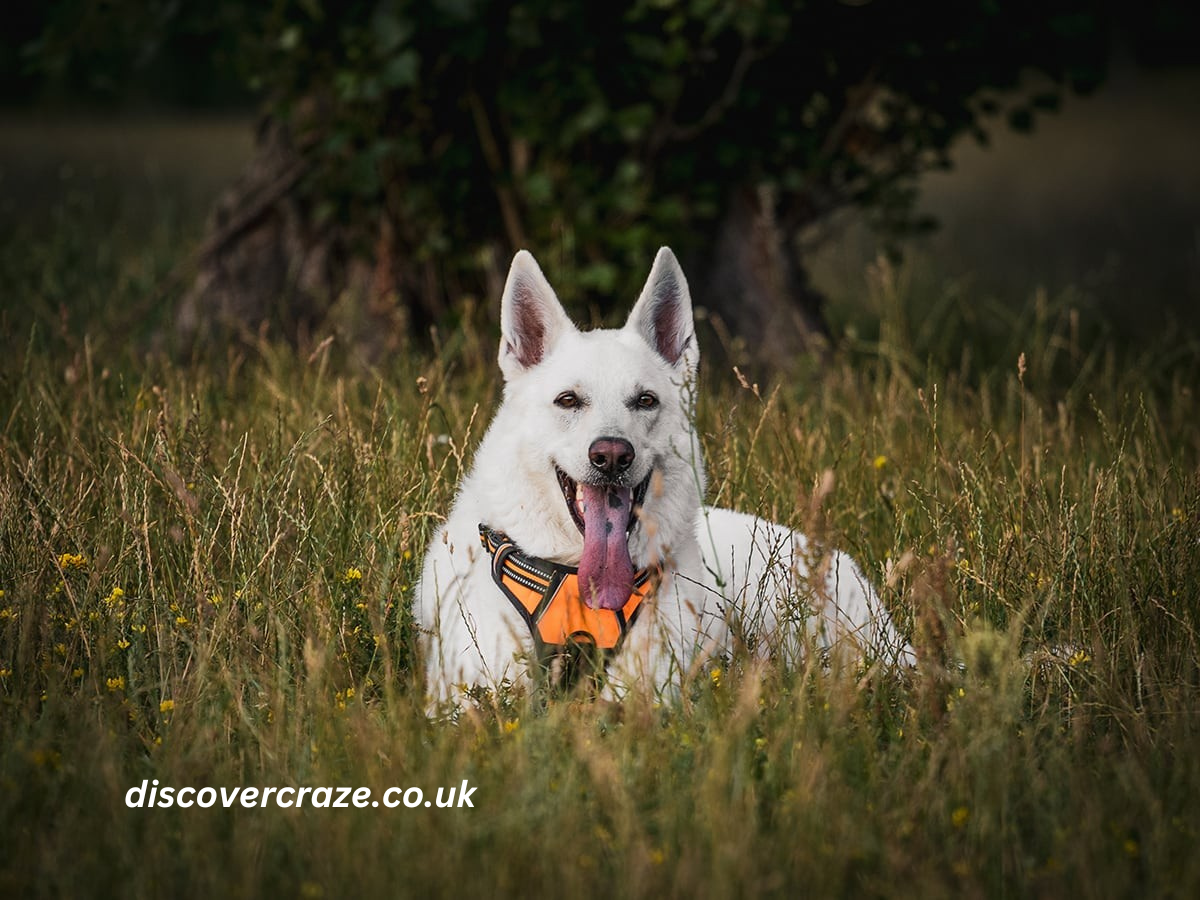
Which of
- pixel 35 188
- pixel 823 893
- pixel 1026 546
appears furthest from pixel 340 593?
pixel 35 188

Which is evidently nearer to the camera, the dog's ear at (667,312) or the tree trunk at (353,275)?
the dog's ear at (667,312)

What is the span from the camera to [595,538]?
3365 mm

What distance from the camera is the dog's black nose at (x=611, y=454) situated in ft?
10.7

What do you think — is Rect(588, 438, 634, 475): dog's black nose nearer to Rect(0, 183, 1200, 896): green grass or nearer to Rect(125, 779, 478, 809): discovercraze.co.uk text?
Rect(0, 183, 1200, 896): green grass

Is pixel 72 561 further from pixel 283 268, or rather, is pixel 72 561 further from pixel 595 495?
pixel 283 268

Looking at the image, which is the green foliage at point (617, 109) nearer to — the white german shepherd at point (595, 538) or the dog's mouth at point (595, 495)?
the white german shepherd at point (595, 538)

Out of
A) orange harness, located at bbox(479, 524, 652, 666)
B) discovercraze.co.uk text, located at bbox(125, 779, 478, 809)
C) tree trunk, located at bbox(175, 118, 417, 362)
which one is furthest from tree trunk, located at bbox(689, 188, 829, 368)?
discovercraze.co.uk text, located at bbox(125, 779, 478, 809)

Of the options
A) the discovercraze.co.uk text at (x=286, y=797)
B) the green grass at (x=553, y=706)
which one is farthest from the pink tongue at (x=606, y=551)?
the discovercraze.co.uk text at (x=286, y=797)

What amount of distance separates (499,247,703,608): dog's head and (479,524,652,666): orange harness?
6cm

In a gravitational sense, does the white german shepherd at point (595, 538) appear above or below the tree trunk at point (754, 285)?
below

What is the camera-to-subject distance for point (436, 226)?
685 cm

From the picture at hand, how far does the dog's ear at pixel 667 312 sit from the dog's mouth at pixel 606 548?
1.79 ft

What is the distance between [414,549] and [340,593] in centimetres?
44

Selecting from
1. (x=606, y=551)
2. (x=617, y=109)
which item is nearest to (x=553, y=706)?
(x=606, y=551)
